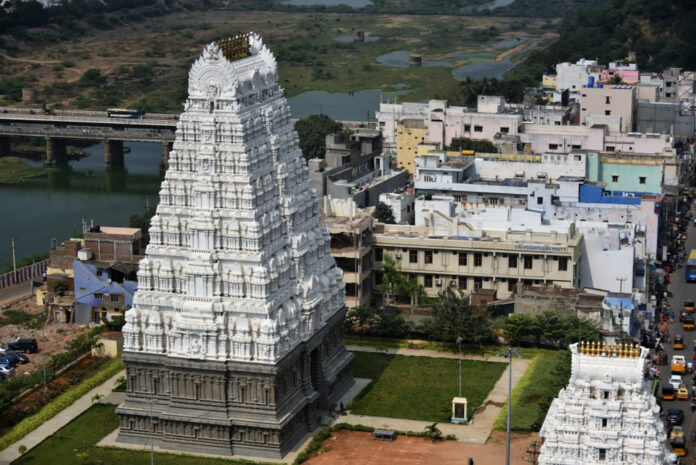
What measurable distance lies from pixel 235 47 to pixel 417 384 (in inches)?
769

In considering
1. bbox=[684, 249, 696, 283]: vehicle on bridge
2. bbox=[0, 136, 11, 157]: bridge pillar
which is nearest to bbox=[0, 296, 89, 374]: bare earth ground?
bbox=[684, 249, 696, 283]: vehicle on bridge

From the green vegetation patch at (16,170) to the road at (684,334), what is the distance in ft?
228

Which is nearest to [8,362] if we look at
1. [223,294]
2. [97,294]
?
[97,294]

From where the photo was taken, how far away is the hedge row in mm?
64500

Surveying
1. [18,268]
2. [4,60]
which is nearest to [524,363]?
[18,268]

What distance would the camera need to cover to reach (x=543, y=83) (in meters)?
150

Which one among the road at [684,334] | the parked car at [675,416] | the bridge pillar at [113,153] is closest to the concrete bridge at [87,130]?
the bridge pillar at [113,153]

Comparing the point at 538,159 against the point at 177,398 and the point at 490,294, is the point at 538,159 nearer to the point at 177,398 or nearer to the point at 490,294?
the point at 490,294

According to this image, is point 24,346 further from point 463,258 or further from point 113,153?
point 113,153

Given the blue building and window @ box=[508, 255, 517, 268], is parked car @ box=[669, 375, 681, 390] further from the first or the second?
the blue building

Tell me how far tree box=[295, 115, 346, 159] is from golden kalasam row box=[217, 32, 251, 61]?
58.7 meters

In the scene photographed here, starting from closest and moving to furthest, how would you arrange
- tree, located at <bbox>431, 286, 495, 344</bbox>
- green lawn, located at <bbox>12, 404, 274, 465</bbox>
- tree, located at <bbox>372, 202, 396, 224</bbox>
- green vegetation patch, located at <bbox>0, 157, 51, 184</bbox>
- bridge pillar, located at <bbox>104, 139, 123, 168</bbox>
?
green lawn, located at <bbox>12, 404, 274, 465</bbox> < tree, located at <bbox>431, 286, 495, 344</bbox> < tree, located at <bbox>372, 202, 396, 224</bbox> < green vegetation patch, located at <bbox>0, 157, 51, 184</bbox> < bridge pillar, located at <bbox>104, 139, 123, 168</bbox>

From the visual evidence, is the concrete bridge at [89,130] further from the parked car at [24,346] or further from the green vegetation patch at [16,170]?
the parked car at [24,346]

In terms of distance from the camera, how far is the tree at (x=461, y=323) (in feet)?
247
